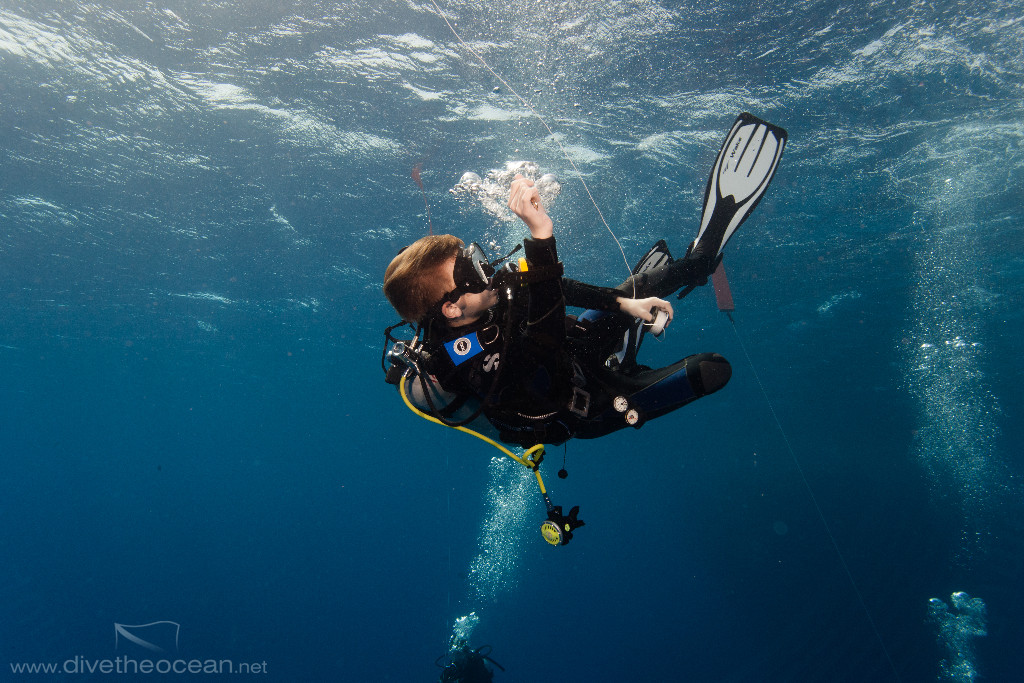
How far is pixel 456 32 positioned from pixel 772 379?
35.0 metres

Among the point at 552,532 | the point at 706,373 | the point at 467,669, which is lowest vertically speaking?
the point at 467,669

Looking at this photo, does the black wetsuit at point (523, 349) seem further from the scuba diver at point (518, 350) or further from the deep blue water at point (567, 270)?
the deep blue water at point (567, 270)

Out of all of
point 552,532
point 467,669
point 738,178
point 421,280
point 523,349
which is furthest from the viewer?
point 467,669

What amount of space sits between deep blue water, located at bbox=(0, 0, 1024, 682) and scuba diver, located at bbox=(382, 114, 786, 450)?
7.28 metres

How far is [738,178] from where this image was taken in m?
4.05

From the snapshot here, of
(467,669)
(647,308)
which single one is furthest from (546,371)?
(467,669)

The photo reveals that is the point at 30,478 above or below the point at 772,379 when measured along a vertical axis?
below

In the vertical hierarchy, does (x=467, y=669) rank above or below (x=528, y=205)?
below

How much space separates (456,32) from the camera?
8.13 m

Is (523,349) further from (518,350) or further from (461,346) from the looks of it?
(461,346)

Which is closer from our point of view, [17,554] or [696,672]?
[696,672]

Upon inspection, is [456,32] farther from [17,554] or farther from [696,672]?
[17,554]

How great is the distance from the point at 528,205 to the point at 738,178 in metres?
2.89

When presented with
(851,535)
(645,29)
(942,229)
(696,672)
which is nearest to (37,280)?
(645,29)
